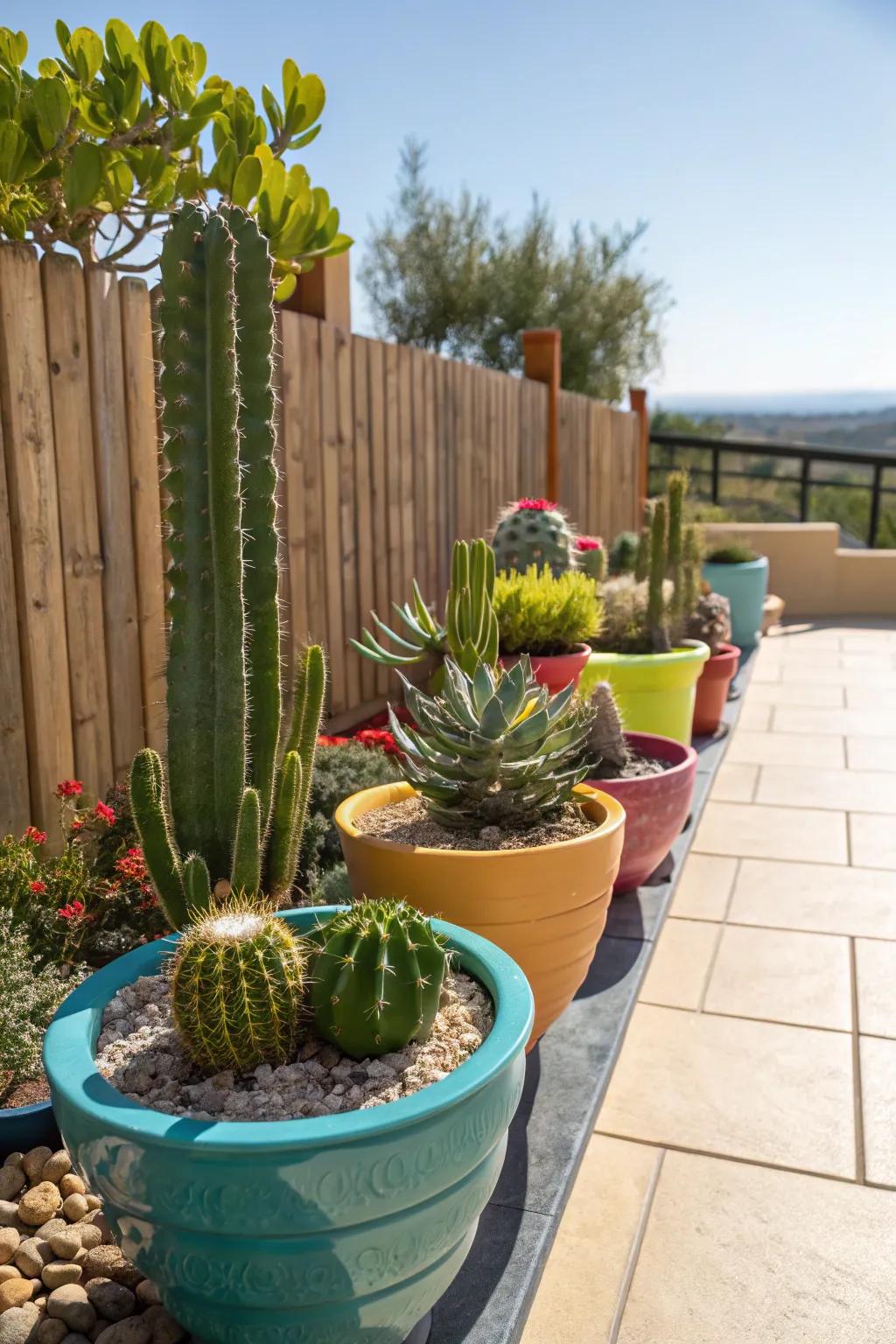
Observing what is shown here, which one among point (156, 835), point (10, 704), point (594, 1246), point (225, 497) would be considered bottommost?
point (594, 1246)

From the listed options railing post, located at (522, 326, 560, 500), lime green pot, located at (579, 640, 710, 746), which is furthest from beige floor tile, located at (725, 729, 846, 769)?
railing post, located at (522, 326, 560, 500)

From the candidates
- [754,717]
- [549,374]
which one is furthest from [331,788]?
[549,374]

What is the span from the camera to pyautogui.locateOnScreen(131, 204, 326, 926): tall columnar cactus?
199 centimetres

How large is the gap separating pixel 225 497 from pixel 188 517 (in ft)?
0.33

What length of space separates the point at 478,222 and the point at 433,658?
1300cm

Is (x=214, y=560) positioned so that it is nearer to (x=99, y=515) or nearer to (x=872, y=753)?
(x=99, y=515)

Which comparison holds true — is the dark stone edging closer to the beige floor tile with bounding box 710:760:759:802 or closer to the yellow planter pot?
the yellow planter pot

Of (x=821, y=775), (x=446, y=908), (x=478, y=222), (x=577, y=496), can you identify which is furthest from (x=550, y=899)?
(x=478, y=222)

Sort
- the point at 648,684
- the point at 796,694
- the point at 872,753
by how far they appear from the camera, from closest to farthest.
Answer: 1. the point at 648,684
2. the point at 872,753
3. the point at 796,694

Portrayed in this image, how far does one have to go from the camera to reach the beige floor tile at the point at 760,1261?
186cm

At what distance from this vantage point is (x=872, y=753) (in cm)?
571

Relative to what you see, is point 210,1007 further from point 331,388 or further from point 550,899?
point 331,388

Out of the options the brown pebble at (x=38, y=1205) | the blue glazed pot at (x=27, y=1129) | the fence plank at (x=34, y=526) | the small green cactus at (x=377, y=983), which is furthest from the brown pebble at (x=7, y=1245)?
the fence plank at (x=34, y=526)

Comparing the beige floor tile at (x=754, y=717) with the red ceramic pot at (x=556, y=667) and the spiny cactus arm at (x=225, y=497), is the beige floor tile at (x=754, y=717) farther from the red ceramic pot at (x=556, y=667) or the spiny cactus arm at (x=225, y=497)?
the spiny cactus arm at (x=225, y=497)
